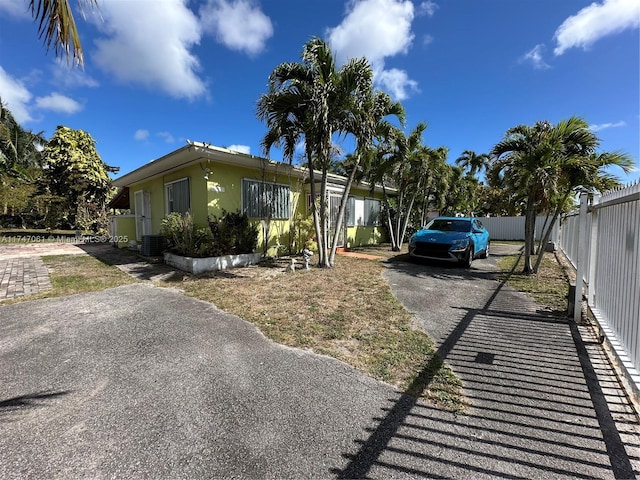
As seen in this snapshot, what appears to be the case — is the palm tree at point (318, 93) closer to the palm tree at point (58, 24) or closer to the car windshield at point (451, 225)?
the palm tree at point (58, 24)

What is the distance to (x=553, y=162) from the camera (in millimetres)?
6742

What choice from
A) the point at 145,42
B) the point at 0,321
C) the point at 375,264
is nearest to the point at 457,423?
the point at 0,321

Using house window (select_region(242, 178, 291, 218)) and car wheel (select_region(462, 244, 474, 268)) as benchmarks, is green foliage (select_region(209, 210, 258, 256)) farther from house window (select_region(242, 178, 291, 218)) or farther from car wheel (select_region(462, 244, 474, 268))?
car wheel (select_region(462, 244, 474, 268))

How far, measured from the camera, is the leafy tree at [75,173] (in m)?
19.8

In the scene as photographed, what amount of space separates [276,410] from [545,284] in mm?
7042

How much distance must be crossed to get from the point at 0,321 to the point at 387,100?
9254 mm

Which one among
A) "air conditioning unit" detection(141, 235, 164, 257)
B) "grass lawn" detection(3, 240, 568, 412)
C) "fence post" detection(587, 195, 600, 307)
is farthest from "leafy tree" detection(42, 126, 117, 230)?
"fence post" detection(587, 195, 600, 307)

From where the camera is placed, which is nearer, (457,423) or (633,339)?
(457,423)

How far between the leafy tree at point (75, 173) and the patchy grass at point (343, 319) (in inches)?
802

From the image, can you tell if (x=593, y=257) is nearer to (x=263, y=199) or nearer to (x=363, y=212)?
(x=263, y=199)

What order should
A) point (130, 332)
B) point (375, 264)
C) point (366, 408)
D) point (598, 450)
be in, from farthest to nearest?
point (375, 264) → point (130, 332) → point (366, 408) → point (598, 450)

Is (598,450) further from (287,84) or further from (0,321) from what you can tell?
(287,84)

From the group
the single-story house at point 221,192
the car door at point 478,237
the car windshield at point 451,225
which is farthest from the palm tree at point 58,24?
the car door at point 478,237

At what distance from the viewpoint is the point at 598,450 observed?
1.91 m
